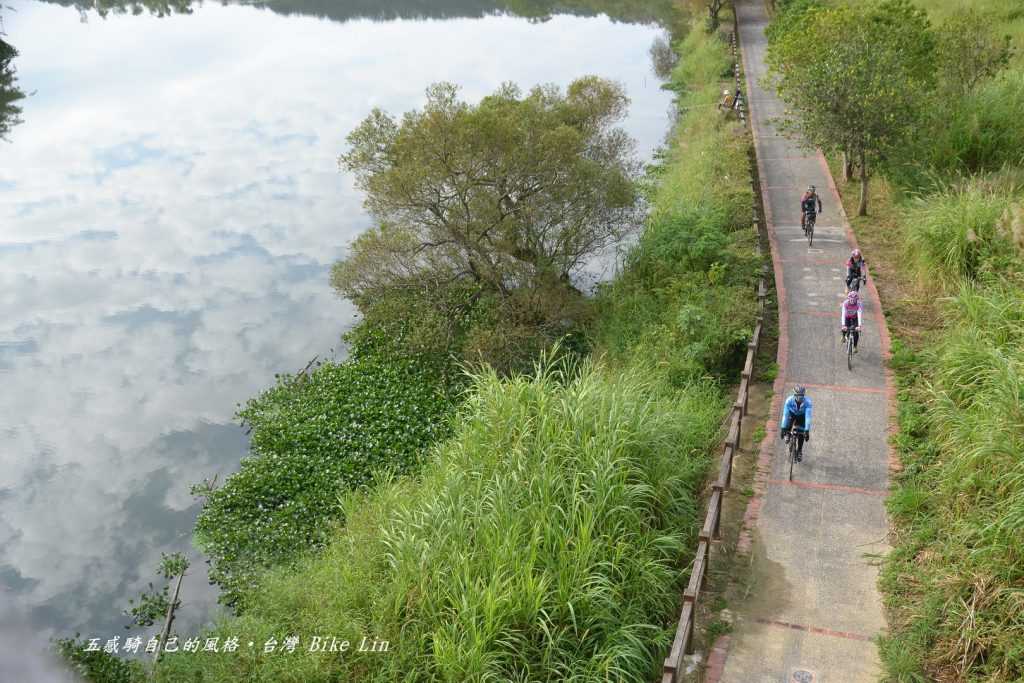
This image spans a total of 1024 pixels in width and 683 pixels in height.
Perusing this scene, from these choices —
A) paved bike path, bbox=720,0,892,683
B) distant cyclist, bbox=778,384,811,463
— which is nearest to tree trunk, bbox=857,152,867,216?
paved bike path, bbox=720,0,892,683

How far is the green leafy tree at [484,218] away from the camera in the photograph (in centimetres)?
2280

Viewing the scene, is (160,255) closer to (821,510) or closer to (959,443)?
(821,510)

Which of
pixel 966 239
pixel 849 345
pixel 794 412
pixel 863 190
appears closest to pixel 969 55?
pixel 863 190

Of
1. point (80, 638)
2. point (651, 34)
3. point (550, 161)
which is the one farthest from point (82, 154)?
point (651, 34)

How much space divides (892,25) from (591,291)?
12401mm

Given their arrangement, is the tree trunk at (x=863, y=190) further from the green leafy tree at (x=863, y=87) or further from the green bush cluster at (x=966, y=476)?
the green bush cluster at (x=966, y=476)

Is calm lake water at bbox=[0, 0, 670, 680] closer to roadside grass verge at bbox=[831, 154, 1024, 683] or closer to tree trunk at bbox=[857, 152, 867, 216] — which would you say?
roadside grass verge at bbox=[831, 154, 1024, 683]

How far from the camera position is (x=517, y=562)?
12375 mm

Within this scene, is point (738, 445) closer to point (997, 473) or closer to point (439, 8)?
point (997, 473)

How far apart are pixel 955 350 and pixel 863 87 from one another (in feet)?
35.9

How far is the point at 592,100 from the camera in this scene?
30.0 meters

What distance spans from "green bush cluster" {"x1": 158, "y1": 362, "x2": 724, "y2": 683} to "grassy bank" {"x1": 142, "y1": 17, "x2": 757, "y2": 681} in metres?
0.03

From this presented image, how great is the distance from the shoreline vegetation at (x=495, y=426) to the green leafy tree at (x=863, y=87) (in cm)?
332

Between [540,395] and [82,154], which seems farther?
[82,154]
